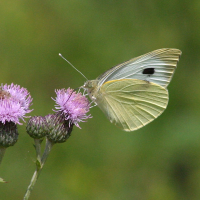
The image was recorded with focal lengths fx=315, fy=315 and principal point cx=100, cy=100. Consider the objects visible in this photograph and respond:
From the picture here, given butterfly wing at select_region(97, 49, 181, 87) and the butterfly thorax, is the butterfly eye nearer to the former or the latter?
butterfly wing at select_region(97, 49, 181, 87)

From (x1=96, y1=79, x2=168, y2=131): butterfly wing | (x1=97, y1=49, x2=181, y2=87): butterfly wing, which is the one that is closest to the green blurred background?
(x1=96, y1=79, x2=168, y2=131): butterfly wing

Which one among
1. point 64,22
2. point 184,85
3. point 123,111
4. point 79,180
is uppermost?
point 64,22

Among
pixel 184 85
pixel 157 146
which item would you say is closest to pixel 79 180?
pixel 157 146

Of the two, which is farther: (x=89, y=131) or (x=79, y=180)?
(x=89, y=131)

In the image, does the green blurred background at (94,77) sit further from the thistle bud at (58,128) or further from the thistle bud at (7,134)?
the thistle bud at (7,134)

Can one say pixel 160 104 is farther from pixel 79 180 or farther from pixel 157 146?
pixel 79 180

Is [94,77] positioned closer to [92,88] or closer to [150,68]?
[150,68]

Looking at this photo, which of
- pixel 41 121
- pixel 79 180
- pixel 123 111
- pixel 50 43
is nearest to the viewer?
pixel 41 121
